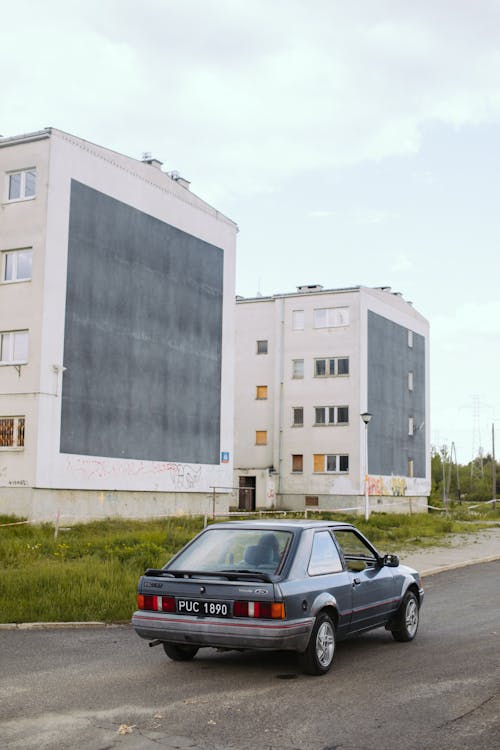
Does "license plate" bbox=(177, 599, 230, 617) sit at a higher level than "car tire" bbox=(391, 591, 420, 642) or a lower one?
higher

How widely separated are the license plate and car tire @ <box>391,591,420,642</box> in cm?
301

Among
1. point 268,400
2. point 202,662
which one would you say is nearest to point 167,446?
point 268,400

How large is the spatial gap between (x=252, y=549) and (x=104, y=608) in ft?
13.8

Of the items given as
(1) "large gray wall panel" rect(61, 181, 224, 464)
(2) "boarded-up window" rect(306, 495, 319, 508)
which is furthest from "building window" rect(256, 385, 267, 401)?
(1) "large gray wall panel" rect(61, 181, 224, 464)

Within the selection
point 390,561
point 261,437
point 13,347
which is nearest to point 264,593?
point 390,561

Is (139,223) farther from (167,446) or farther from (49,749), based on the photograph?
(49,749)

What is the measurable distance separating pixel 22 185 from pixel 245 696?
28.0 metres

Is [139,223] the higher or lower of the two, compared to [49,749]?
higher

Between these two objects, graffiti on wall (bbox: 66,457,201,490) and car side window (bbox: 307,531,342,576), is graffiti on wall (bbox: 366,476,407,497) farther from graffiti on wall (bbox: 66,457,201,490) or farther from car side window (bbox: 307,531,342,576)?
car side window (bbox: 307,531,342,576)

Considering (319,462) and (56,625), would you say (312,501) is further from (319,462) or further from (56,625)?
(56,625)

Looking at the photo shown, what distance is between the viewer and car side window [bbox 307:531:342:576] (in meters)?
8.91

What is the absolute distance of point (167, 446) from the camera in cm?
3734

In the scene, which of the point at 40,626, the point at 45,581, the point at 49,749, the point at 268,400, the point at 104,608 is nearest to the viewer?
the point at 49,749

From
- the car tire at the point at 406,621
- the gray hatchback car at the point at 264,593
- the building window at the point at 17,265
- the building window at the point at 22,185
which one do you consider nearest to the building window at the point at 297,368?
the building window at the point at 17,265
